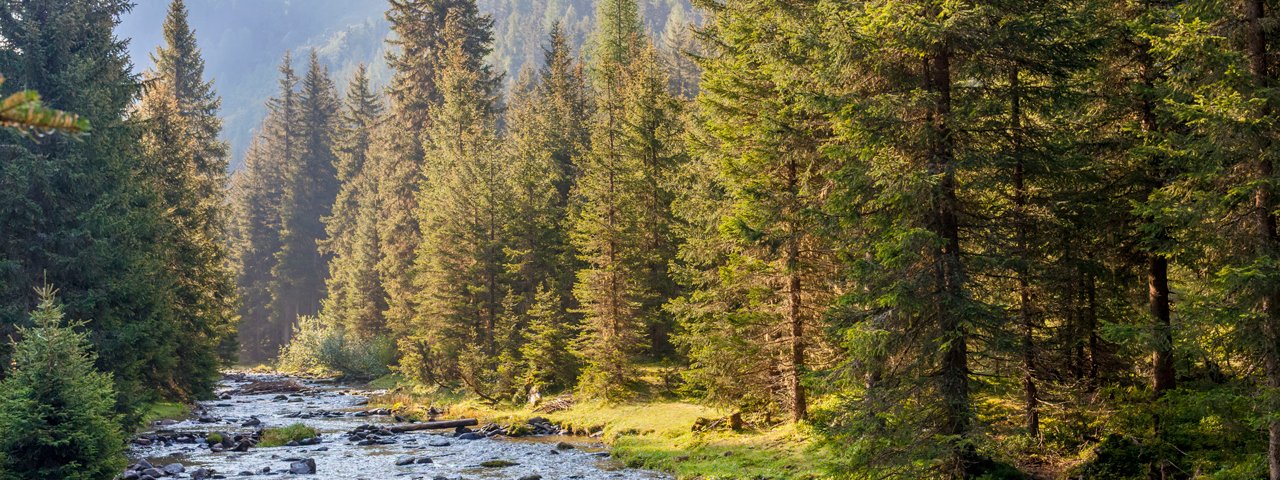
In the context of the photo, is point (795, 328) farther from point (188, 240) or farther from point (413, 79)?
point (413, 79)

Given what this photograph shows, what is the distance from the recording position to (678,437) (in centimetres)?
2397

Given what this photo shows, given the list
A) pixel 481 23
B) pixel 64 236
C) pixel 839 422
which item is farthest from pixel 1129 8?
pixel 481 23

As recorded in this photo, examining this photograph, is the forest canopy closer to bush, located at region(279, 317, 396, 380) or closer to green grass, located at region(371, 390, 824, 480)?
green grass, located at region(371, 390, 824, 480)

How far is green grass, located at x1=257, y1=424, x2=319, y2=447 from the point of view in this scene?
87.1ft

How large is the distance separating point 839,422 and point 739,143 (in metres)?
10.1

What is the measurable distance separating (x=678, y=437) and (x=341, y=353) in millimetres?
35821

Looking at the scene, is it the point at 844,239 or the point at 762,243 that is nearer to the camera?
the point at 844,239

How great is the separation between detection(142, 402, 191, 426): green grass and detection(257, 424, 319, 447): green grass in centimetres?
560

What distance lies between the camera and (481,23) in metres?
63.3

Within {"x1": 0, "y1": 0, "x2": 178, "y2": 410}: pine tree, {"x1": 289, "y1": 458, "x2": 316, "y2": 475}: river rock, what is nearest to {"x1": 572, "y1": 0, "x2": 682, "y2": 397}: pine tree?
{"x1": 289, "y1": 458, "x2": 316, "y2": 475}: river rock

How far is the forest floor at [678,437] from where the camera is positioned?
18.7 meters

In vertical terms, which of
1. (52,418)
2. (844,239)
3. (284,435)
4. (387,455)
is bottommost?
(387,455)

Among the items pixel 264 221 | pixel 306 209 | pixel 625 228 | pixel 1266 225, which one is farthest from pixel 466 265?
pixel 264 221

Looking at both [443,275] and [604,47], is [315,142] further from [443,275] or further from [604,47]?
[443,275]
